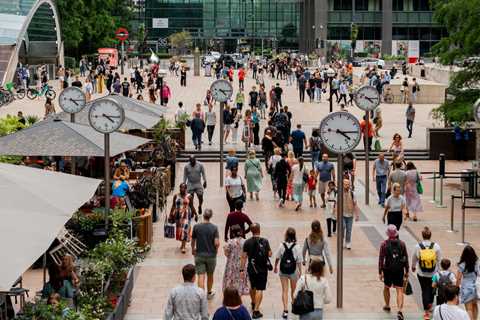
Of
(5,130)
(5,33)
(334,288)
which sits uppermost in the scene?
(5,33)

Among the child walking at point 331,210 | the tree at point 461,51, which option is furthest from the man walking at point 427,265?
the tree at point 461,51

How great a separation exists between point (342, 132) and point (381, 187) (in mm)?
8879

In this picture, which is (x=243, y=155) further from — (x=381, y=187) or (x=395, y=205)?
(x=395, y=205)

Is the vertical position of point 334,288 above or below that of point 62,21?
below

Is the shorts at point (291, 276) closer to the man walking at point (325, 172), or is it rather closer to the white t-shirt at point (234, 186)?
the white t-shirt at point (234, 186)

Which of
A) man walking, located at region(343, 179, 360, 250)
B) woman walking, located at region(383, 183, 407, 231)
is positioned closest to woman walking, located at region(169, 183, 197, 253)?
man walking, located at region(343, 179, 360, 250)

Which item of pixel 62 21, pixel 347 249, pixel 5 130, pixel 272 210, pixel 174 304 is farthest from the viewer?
pixel 62 21

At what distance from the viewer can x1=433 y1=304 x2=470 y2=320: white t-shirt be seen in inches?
423

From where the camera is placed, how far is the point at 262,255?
14.4 metres

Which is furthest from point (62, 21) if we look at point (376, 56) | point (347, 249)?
point (347, 249)

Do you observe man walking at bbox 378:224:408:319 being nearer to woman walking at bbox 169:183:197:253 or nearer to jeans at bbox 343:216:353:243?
jeans at bbox 343:216:353:243

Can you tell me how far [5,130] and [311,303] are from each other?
17941mm

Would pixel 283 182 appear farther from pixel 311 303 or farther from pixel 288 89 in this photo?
pixel 288 89

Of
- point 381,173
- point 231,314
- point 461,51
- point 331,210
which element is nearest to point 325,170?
point 381,173
